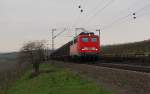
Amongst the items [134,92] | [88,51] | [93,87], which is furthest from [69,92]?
[88,51]

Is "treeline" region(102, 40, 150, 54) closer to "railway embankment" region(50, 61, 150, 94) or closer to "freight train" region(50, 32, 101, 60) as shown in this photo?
"freight train" region(50, 32, 101, 60)

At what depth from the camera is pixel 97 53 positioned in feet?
172

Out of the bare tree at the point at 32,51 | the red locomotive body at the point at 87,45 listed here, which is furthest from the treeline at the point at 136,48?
the bare tree at the point at 32,51

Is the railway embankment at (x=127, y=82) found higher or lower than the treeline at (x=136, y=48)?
lower

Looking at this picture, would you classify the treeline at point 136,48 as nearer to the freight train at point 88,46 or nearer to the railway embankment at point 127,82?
the freight train at point 88,46

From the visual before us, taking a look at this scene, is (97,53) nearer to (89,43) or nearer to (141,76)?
(89,43)

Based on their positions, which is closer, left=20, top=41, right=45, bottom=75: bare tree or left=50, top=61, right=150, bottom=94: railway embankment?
left=50, top=61, right=150, bottom=94: railway embankment

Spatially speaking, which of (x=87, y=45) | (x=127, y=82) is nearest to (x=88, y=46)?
(x=87, y=45)

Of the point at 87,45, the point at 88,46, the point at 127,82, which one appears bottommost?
the point at 127,82

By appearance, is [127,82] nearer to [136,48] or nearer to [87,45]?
[87,45]

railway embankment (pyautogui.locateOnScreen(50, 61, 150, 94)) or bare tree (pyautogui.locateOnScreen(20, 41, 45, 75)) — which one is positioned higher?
bare tree (pyautogui.locateOnScreen(20, 41, 45, 75))

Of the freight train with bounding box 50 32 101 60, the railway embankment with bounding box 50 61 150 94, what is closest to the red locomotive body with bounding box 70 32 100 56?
the freight train with bounding box 50 32 101 60

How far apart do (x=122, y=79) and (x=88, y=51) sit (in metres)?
31.5

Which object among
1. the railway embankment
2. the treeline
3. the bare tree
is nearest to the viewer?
the railway embankment
